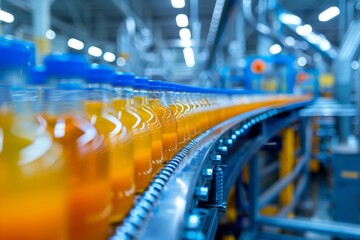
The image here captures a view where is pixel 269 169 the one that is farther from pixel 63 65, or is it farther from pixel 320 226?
pixel 63 65

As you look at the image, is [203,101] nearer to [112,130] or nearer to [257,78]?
[112,130]

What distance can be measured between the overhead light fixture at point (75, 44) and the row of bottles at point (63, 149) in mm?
10137

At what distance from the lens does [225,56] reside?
15117 millimetres

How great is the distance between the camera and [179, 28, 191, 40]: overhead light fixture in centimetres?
1394

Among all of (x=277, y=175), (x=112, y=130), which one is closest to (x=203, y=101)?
(x=112, y=130)

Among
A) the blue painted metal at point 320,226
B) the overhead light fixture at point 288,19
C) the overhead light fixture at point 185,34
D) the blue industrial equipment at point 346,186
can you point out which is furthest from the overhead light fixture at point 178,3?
the blue painted metal at point 320,226

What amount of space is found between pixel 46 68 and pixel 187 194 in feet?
0.92

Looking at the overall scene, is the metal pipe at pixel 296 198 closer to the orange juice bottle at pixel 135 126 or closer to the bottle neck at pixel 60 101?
the orange juice bottle at pixel 135 126

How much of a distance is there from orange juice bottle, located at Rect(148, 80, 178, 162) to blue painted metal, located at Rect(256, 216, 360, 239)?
6.49ft

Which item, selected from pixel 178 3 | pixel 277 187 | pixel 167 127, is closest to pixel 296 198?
pixel 277 187

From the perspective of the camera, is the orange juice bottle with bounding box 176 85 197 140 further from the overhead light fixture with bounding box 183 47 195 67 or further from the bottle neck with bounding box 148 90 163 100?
the overhead light fixture with bounding box 183 47 195 67

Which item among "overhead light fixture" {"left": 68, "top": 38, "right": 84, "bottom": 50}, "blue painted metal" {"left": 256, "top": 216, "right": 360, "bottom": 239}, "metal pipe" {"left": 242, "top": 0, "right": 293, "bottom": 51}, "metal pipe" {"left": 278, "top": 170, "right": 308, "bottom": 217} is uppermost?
"overhead light fixture" {"left": 68, "top": 38, "right": 84, "bottom": 50}

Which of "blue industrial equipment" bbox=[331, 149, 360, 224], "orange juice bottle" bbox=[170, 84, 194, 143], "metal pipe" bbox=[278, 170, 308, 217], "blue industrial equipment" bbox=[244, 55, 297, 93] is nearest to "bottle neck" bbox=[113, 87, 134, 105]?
"orange juice bottle" bbox=[170, 84, 194, 143]

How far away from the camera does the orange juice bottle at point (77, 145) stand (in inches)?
14.4
